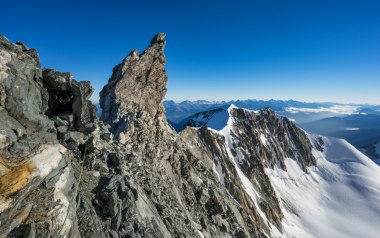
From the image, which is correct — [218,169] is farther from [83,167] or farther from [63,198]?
[63,198]

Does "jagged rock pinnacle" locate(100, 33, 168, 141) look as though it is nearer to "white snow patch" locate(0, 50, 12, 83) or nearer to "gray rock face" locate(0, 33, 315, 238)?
"gray rock face" locate(0, 33, 315, 238)

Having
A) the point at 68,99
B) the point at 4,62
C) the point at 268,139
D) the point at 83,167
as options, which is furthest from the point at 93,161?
the point at 268,139

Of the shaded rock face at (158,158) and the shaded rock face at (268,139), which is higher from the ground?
the shaded rock face at (158,158)

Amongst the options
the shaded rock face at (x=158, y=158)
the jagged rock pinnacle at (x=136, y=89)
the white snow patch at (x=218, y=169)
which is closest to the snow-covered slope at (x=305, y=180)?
the white snow patch at (x=218, y=169)

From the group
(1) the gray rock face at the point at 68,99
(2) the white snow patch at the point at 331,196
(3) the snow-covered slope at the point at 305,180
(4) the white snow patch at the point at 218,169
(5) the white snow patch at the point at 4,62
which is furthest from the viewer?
(2) the white snow patch at the point at 331,196

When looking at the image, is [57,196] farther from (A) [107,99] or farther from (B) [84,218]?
(A) [107,99]

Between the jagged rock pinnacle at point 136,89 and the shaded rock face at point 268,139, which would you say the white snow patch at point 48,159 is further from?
the shaded rock face at point 268,139
